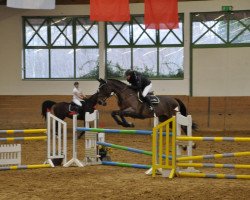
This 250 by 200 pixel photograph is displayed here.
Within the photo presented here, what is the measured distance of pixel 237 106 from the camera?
21.4 metres

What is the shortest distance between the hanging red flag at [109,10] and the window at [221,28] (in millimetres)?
6088

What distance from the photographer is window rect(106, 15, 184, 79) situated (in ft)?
73.6

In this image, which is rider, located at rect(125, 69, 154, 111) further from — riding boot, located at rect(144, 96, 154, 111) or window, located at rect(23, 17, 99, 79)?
window, located at rect(23, 17, 99, 79)

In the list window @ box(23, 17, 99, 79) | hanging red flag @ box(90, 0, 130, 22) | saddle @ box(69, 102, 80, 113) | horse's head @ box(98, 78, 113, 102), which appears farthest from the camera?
window @ box(23, 17, 99, 79)

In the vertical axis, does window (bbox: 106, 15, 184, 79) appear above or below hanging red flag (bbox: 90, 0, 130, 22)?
below

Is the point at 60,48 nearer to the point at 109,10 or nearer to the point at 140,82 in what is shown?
the point at 109,10

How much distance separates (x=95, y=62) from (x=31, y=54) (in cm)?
250

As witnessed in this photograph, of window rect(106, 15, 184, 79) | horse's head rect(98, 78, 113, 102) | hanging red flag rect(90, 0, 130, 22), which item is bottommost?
Result: horse's head rect(98, 78, 113, 102)

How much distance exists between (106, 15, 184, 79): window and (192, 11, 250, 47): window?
611 millimetres

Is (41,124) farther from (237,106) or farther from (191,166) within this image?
(191,166)

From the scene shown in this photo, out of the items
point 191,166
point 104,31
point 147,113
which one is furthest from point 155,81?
point 191,166

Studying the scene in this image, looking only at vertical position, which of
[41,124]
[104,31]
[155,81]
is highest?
[104,31]

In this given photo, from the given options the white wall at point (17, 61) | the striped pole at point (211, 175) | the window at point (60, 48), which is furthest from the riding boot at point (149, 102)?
the window at point (60, 48)

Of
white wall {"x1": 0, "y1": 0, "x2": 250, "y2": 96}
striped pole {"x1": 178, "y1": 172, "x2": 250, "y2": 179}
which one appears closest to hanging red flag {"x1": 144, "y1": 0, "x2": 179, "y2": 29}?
white wall {"x1": 0, "y1": 0, "x2": 250, "y2": 96}
